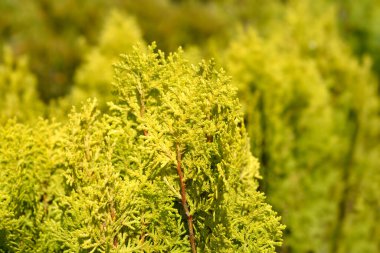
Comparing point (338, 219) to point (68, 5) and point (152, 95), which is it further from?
point (68, 5)

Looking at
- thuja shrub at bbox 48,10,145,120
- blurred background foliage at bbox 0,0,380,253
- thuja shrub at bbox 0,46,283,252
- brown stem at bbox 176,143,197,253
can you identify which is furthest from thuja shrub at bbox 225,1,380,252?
brown stem at bbox 176,143,197,253

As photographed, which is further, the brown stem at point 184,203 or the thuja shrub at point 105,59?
the thuja shrub at point 105,59

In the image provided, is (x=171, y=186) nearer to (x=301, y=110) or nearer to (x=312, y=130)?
(x=301, y=110)

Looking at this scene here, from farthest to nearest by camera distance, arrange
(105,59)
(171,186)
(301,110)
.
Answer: (105,59), (301,110), (171,186)

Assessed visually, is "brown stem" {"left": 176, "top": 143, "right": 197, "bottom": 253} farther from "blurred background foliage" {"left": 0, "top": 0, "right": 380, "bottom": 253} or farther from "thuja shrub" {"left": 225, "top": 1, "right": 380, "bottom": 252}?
"thuja shrub" {"left": 225, "top": 1, "right": 380, "bottom": 252}

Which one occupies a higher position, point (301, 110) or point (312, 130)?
point (301, 110)

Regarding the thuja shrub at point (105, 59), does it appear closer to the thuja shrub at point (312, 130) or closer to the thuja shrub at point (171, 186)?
the thuja shrub at point (312, 130)

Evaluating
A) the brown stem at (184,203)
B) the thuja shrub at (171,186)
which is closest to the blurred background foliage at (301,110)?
the thuja shrub at (171,186)

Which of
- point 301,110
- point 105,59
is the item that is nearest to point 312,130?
point 301,110

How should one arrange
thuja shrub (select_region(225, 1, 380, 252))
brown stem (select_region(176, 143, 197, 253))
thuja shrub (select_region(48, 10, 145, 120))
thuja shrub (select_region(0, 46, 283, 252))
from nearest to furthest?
thuja shrub (select_region(0, 46, 283, 252)), brown stem (select_region(176, 143, 197, 253)), thuja shrub (select_region(225, 1, 380, 252)), thuja shrub (select_region(48, 10, 145, 120))

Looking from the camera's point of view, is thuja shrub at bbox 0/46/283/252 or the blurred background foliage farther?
the blurred background foliage

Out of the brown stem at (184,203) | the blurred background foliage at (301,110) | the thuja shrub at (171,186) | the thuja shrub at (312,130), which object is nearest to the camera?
the thuja shrub at (171,186)

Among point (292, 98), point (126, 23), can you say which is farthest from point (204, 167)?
point (126, 23)

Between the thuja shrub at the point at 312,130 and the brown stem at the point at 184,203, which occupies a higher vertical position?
the thuja shrub at the point at 312,130
